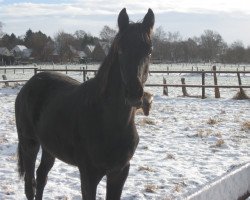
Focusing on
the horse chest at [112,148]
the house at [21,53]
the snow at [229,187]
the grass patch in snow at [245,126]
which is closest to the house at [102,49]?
the horse chest at [112,148]

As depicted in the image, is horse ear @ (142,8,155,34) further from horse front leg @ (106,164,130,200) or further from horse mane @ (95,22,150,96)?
horse front leg @ (106,164,130,200)

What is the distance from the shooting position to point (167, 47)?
79.4 m

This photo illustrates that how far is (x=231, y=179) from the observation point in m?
3.50

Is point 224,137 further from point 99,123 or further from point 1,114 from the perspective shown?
point 1,114

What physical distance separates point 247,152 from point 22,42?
91772 millimetres

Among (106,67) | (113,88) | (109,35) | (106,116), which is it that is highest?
(109,35)

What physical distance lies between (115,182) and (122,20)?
1.28 metres

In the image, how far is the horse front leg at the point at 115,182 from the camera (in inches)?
117

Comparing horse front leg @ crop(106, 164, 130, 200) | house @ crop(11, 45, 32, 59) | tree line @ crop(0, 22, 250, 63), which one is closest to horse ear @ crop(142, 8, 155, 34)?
horse front leg @ crop(106, 164, 130, 200)

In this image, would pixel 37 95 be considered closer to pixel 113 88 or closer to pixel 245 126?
A: pixel 113 88

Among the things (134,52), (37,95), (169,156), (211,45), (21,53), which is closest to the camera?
(134,52)

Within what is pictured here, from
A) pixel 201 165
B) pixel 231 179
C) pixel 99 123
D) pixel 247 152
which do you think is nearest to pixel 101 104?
pixel 99 123

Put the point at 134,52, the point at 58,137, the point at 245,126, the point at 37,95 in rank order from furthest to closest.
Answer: the point at 245,126
the point at 37,95
the point at 58,137
the point at 134,52

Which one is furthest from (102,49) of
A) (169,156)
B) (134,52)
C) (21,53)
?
(21,53)
